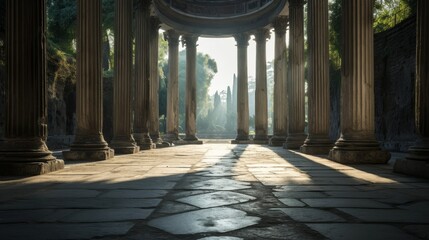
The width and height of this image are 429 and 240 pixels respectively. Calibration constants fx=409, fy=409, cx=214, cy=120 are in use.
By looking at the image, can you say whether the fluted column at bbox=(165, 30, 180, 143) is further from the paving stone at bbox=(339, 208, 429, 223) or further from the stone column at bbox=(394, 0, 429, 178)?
the paving stone at bbox=(339, 208, 429, 223)

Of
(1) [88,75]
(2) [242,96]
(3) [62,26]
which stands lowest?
(1) [88,75]

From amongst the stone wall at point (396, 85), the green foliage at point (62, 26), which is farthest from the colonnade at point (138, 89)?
the green foliage at point (62, 26)

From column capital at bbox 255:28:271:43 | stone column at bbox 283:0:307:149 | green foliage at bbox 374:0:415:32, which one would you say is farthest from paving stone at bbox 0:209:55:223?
column capital at bbox 255:28:271:43

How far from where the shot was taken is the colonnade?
8250mm

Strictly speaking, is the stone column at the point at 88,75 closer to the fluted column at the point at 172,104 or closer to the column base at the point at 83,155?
the column base at the point at 83,155

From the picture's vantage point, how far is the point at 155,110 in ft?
76.1

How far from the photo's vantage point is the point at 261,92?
28.9m

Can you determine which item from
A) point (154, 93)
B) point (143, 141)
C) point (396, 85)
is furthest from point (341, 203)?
point (154, 93)

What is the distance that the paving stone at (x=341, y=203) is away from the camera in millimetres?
4613

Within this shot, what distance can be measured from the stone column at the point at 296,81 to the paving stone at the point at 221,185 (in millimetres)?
12989

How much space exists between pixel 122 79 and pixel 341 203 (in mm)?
12746

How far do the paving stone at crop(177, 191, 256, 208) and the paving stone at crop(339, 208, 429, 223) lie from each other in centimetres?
123

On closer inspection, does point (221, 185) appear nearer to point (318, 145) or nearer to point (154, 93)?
point (318, 145)

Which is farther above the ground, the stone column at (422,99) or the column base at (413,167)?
the stone column at (422,99)
